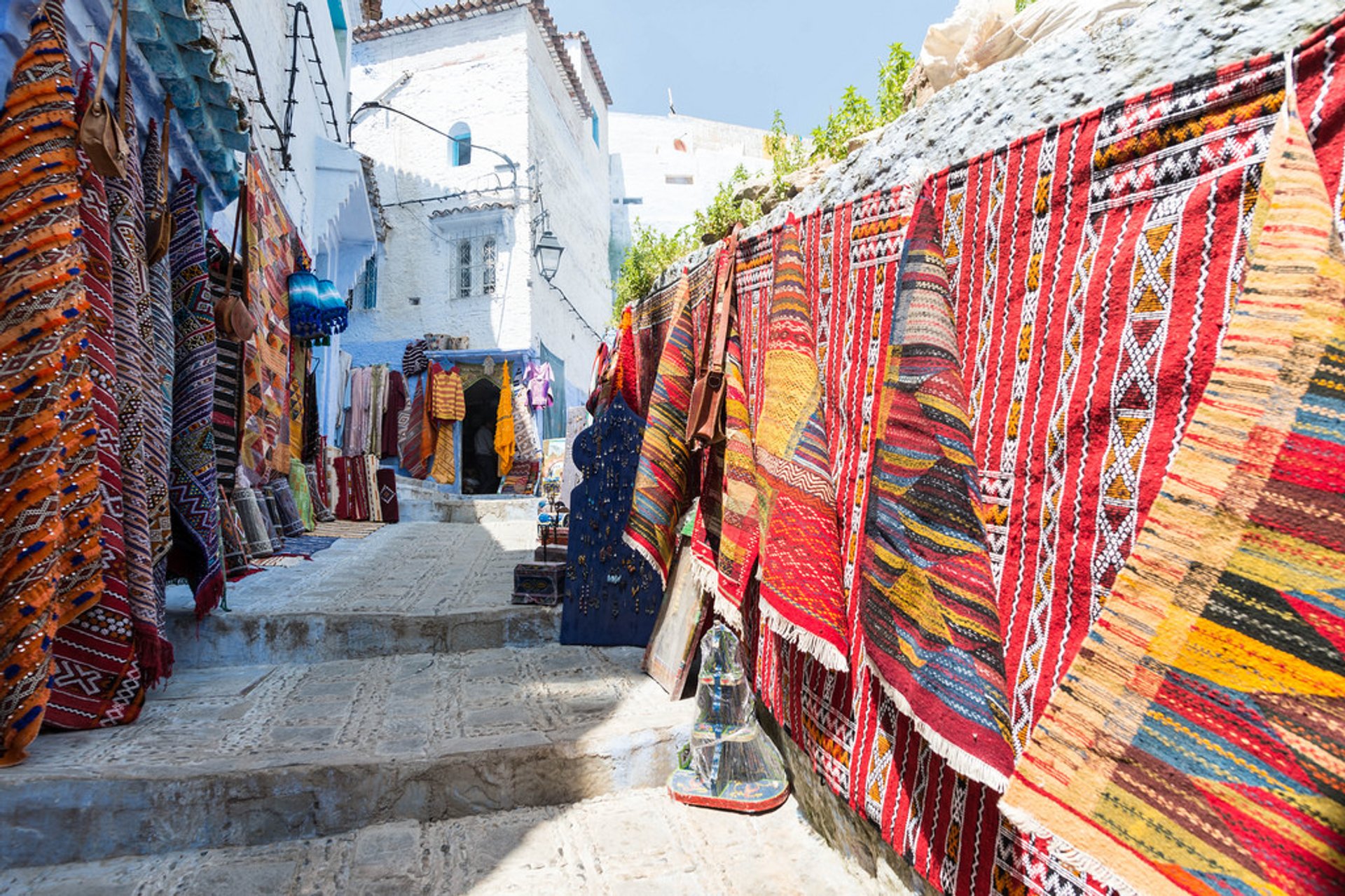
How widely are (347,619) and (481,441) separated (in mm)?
12279

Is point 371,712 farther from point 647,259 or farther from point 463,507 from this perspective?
point 647,259

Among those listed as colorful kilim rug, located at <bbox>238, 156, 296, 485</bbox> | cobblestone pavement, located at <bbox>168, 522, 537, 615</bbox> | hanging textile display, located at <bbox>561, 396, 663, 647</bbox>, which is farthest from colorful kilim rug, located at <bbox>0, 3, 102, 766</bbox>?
hanging textile display, located at <bbox>561, 396, 663, 647</bbox>

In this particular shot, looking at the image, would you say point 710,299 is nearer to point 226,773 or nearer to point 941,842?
point 941,842

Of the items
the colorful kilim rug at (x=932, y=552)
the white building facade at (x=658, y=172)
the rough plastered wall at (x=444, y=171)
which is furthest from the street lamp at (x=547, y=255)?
the colorful kilim rug at (x=932, y=552)

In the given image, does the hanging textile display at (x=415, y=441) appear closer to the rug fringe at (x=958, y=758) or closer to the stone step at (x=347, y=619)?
the stone step at (x=347, y=619)

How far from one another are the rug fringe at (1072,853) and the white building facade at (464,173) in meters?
14.1

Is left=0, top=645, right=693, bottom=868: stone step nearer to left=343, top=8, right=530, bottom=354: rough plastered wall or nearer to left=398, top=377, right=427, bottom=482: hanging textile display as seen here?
left=398, top=377, right=427, bottom=482: hanging textile display

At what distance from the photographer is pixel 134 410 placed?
2.69 meters

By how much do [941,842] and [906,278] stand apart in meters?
→ 1.19

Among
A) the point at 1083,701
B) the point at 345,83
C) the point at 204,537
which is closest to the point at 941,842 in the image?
the point at 1083,701

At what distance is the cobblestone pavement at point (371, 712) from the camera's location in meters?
2.31

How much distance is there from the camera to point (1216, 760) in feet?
2.59

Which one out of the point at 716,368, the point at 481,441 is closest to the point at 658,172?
the point at 481,441

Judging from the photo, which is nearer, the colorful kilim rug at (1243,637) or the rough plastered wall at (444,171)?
the colorful kilim rug at (1243,637)
